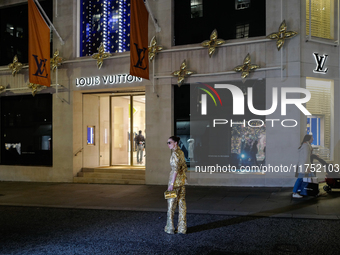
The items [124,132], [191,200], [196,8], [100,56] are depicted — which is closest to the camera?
[191,200]

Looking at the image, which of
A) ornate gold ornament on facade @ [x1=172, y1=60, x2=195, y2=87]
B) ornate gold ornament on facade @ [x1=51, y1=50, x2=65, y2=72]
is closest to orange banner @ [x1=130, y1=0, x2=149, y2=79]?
ornate gold ornament on facade @ [x1=172, y1=60, x2=195, y2=87]

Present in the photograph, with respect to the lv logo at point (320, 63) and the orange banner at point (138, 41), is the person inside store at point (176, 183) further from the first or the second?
the lv logo at point (320, 63)

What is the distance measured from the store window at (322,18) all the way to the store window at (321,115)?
6.15 ft

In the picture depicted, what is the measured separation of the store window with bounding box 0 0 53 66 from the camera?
17.5 m

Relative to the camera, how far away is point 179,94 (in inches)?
569

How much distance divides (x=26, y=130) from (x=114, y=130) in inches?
174

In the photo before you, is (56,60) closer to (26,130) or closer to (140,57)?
(26,130)

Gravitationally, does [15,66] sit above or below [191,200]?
above

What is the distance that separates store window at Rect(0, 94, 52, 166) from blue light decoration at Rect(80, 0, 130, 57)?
3.37 m

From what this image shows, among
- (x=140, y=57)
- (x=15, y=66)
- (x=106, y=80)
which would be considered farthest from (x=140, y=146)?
(x=15, y=66)

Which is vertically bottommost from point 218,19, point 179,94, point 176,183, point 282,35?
point 176,183

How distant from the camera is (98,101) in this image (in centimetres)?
1722

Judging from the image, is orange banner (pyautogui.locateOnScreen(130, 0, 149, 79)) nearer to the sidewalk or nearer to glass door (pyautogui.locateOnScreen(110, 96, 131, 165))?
glass door (pyautogui.locateOnScreen(110, 96, 131, 165))

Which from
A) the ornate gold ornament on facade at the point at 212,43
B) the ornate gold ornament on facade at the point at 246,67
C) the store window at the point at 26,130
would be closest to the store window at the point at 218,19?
the ornate gold ornament on facade at the point at 212,43
